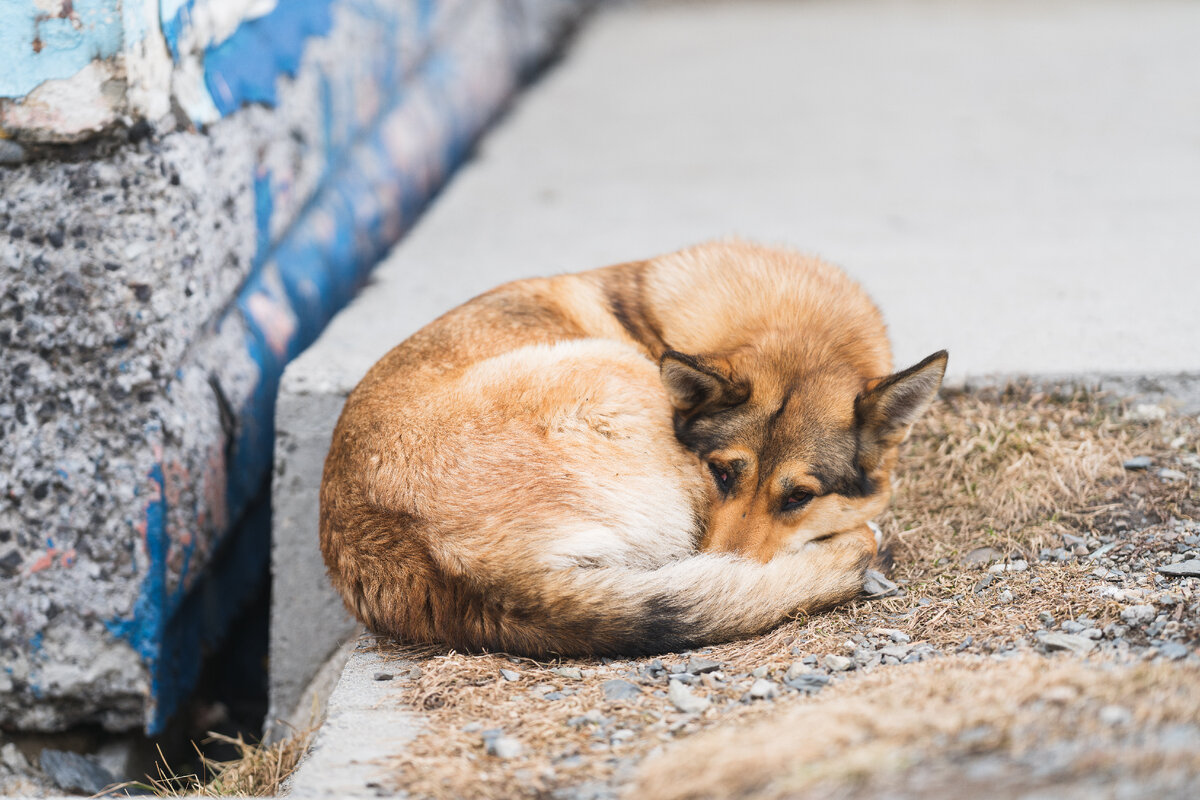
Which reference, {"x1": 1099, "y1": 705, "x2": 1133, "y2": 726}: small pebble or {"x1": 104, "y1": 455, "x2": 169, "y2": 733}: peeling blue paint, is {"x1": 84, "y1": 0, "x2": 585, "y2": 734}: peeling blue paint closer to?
{"x1": 104, "y1": 455, "x2": 169, "y2": 733}: peeling blue paint

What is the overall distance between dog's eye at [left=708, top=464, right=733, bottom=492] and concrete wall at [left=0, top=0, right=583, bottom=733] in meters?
1.95

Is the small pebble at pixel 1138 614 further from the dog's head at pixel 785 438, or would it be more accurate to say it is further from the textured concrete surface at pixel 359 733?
the textured concrete surface at pixel 359 733

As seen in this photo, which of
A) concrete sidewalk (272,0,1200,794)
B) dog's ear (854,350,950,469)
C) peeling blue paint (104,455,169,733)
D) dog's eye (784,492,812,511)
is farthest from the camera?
concrete sidewalk (272,0,1200,794)

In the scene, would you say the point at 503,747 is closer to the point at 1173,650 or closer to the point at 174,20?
the point at 1173,650

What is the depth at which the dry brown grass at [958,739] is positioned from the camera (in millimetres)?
1782

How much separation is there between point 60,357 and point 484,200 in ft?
10.7

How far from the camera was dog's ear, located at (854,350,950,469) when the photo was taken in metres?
2.94

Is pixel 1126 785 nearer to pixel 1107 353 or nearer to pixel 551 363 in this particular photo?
pixel 551 363

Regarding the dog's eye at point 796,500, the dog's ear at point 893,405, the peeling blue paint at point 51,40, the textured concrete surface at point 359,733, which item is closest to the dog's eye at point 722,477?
the dog's eye at point 796,500

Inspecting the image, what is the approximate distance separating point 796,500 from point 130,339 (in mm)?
2328

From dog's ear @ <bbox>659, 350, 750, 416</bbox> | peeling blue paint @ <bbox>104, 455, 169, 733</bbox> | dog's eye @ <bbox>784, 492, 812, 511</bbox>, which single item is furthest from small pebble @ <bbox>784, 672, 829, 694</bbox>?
peeling blue paint @ <bbox>104, 455, 169, 733</bbox>

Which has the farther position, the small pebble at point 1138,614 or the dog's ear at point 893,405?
the dog's ear at point 893,405

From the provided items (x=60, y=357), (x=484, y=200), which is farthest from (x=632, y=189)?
(x=60, y=357)

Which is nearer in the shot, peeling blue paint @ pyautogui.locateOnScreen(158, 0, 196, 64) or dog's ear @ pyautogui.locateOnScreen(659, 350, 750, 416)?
dog's ear @ pyautogui.locateOnScreen(659, 350, 750, 416)
